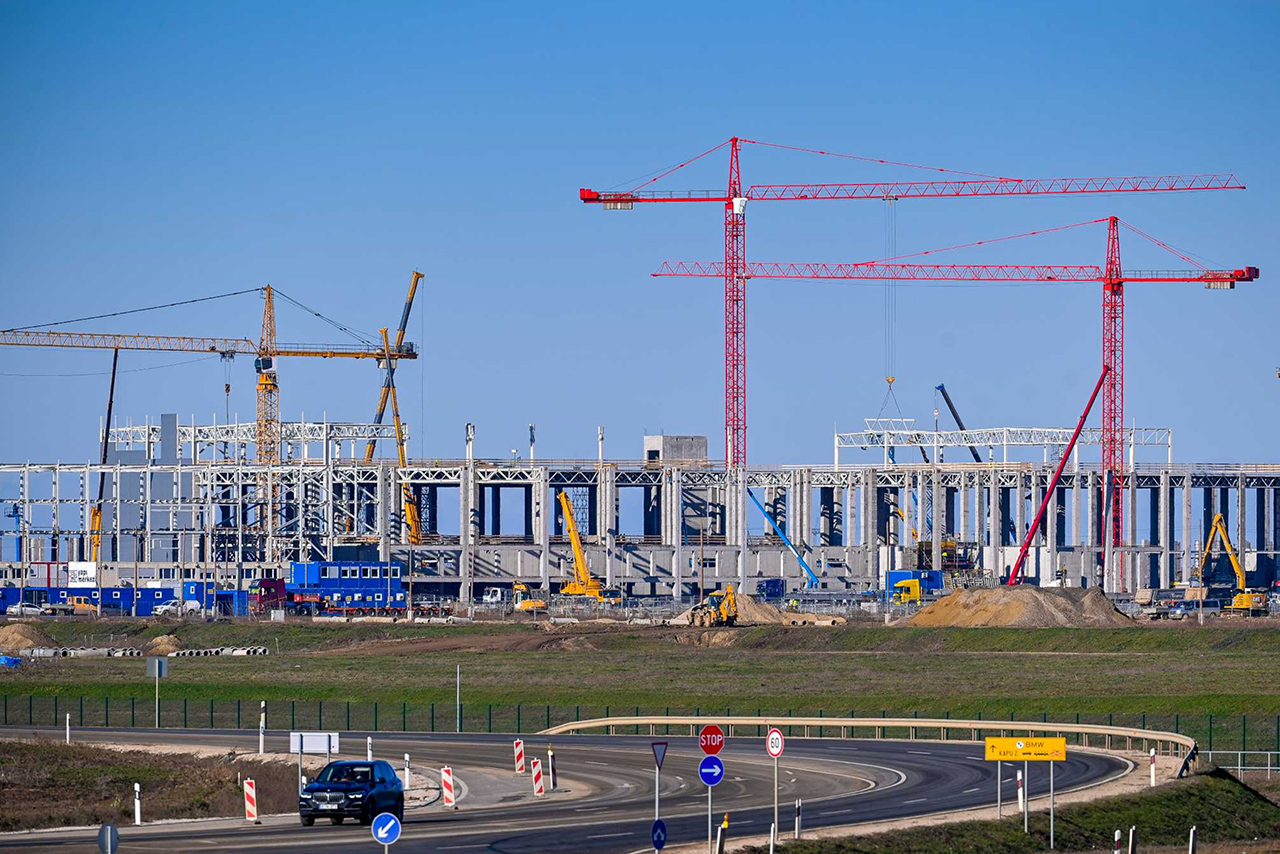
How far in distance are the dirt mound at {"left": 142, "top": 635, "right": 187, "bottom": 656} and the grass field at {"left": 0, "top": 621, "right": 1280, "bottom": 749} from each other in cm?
344

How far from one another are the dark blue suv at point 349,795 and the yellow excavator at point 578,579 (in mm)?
128904

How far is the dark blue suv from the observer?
43.1 metres

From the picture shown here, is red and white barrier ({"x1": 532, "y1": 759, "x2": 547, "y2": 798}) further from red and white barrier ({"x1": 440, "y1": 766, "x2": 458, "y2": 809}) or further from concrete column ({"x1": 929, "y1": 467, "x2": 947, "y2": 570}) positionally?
concrete column ({"x1": 929, "y1": 467, "x2": 947, "y2": 570})

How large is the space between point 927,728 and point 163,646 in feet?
240

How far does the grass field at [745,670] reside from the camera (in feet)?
272

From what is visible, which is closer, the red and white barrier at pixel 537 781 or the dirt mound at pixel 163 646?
the red and white barrier at pixel 537 781

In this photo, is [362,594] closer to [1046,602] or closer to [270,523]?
[270,523]

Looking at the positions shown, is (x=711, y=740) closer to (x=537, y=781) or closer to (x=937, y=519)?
(x=537, y=781)

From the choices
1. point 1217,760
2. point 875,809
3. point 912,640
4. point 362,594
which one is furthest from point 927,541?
point 875,809

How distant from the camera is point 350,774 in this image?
144 ft

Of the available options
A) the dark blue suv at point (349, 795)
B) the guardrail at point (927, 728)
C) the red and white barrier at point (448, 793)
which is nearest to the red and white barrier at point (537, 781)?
the red and white barrier at point (448, 793)

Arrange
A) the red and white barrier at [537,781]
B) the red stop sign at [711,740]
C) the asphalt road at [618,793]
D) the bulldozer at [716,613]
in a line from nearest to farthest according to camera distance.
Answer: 1. the red stop sign at [711,740]
2. the asphalt road at [618,793]
3. the red and white barrier at [537,781]
4. the bulldozer at [716,613]

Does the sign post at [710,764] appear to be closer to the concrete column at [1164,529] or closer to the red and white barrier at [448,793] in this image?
the red and white barrier at [448,793]

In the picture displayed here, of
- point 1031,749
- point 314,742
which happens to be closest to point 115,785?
point 314,742
